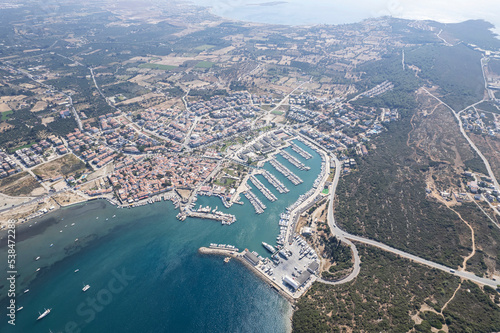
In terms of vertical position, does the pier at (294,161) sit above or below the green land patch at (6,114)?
below

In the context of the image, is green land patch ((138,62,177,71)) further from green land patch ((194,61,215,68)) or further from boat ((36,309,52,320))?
boat ((36,309,52,320))

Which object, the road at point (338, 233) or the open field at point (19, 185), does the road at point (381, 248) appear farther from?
the open field at point (19, 185)

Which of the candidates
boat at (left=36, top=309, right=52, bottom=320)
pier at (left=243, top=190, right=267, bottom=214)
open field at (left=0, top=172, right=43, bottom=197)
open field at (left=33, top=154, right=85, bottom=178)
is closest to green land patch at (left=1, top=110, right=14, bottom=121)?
open field at (left=33, top=154, right=85, bottom=178)

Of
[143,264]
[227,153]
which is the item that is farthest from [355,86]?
[143,264]

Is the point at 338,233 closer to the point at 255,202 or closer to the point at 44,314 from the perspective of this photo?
the point at 255,202

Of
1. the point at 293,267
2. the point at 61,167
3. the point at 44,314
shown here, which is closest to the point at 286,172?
the point at 293,267

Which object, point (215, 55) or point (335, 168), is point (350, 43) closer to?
point (215, 55)

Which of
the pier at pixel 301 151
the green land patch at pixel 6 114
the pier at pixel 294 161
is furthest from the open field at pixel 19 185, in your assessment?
the pier at pixel 301 151
